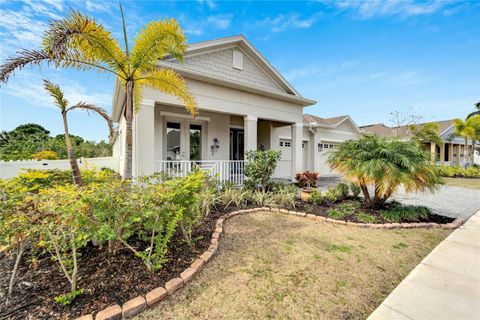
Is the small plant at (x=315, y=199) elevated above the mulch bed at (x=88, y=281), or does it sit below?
above

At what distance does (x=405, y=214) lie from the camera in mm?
5539

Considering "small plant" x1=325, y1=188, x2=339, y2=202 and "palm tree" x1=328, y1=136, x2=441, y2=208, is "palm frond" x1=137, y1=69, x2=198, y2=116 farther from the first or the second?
"small plant" x1=325, y1=188, x2=339, y2=202

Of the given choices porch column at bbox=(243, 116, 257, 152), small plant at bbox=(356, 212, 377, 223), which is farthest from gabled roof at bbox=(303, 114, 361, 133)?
small plant at bbox=(356, 212, 377, 223)

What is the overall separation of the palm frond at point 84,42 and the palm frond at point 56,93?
1305 mm

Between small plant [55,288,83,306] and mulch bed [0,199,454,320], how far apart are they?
0.15 ft

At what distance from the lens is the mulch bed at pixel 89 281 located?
7.00 ft

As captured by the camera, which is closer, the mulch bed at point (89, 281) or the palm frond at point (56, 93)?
the mulch bed at point (89, 281)

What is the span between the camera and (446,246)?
3957mm

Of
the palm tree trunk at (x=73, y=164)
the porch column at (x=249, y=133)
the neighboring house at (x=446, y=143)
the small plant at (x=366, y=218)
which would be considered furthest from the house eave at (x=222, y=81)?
the neighboring house at (x=446, y=143)

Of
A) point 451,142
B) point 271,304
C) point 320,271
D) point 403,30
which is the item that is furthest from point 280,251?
point 451,142

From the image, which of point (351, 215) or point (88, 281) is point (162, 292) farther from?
point (351, 215)

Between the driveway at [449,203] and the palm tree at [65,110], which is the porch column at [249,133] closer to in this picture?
the palm tree at [65,110]

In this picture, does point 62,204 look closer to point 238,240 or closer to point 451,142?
point 238,240

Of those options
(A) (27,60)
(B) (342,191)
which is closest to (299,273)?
(B) (342,191)
